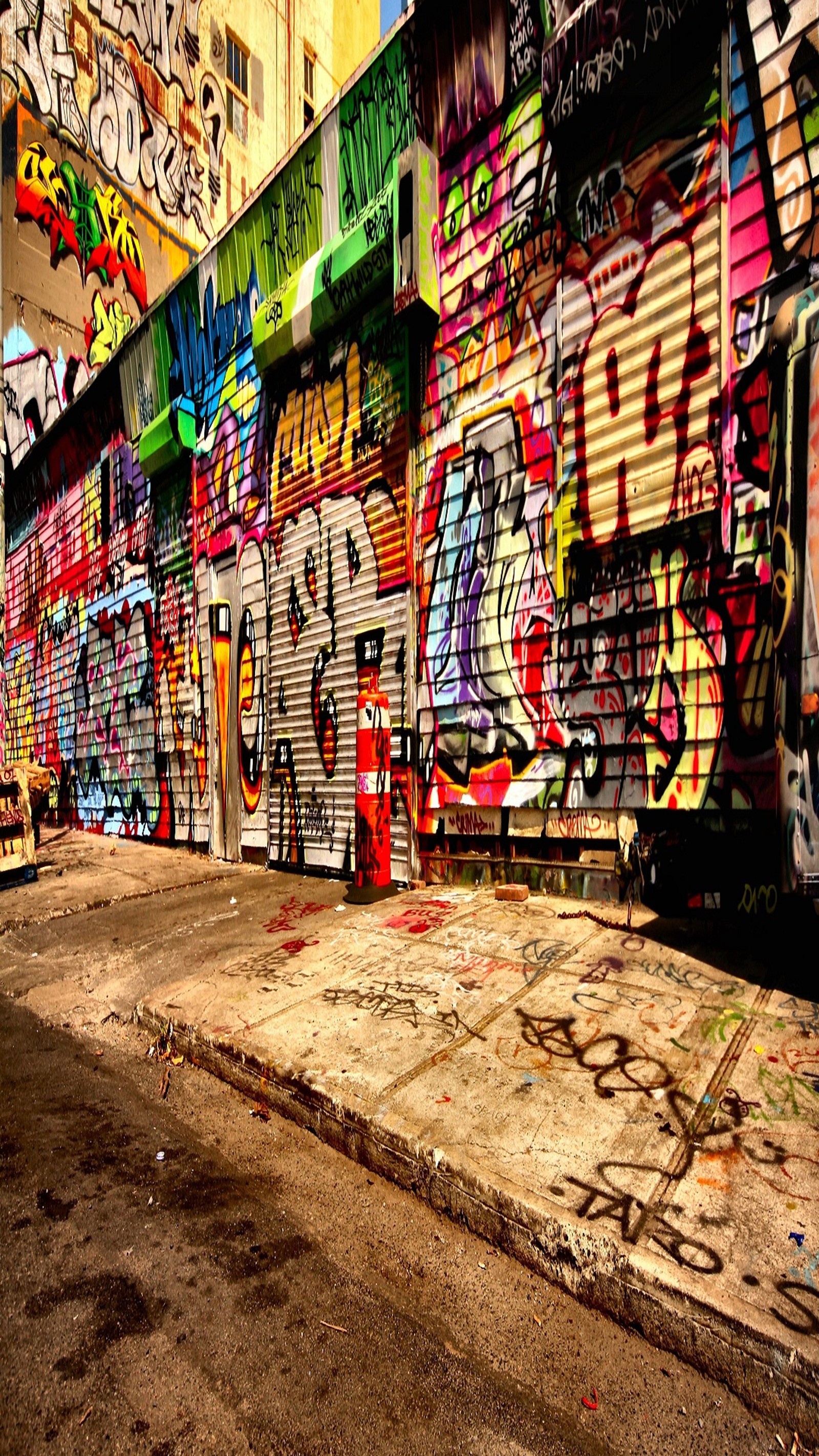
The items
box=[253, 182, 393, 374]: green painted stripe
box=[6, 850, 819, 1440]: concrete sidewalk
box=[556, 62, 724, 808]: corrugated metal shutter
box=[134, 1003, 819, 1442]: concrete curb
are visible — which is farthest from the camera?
box=[253, 182, 393, 374]: green painted stripe

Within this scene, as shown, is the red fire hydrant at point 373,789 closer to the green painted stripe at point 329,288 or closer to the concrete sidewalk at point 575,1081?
the concrete sidewalk at point 575,1081

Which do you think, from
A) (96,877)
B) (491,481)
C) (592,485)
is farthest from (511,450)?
(96,877)

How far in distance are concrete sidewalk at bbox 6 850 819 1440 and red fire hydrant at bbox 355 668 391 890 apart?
917mm

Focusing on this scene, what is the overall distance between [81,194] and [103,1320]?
2122 centimetres

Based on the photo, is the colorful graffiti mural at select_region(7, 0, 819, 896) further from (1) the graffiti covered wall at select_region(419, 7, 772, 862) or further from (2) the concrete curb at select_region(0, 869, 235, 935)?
(2) the concrete curb at select_region(0, 869, 235, 935)

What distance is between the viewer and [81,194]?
52.1 ft

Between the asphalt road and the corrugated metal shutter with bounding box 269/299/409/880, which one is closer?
the asphalt road

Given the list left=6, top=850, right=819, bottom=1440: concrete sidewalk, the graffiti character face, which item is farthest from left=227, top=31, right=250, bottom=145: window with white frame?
left=6, top=850, right=819, bottom=1440: concrete sidewalk

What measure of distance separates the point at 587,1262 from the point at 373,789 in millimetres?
4061

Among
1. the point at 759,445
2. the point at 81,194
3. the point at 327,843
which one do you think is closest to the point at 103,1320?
the point at 759,445

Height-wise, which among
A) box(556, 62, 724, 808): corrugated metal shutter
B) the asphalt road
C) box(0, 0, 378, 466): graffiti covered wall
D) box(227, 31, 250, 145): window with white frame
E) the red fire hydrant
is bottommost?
the asphalt road

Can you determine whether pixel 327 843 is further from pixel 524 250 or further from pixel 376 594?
pixel 524 250

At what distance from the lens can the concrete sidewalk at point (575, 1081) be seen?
1736 mm

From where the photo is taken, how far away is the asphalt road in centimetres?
153
